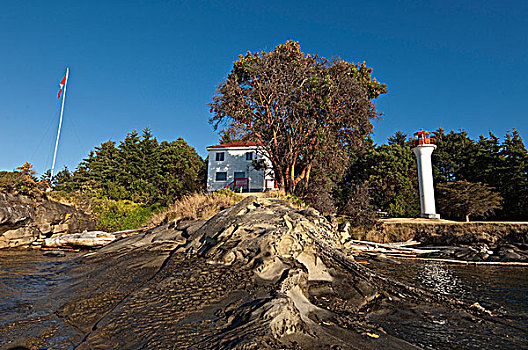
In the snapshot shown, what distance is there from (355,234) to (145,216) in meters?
13.7

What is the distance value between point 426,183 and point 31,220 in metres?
23.9

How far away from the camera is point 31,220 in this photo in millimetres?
14109

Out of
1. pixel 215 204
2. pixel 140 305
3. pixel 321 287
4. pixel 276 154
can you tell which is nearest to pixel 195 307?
pixel 140 305

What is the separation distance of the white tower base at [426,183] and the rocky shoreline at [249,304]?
1513cm

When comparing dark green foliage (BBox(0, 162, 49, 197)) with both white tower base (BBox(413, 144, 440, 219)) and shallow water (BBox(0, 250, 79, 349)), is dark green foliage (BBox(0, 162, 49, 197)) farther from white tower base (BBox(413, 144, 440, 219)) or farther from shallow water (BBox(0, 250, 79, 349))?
white tower base (BBox(413, 144, 440, 219))

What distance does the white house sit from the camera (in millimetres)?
28656

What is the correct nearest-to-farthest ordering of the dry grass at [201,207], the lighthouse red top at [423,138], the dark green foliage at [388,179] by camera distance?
the dry grass at [201,207] → the lighthouse red top at [423,138] → the dark green foliage at [388,179]

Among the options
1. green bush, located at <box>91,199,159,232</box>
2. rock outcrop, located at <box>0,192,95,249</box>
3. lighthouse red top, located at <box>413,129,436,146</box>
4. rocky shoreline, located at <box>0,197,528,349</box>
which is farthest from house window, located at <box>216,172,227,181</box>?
rocky shoreline, located at <box>0,197,528,349</box>

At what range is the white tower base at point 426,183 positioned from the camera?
20250 millimetres

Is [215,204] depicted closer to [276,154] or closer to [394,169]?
[276,154]

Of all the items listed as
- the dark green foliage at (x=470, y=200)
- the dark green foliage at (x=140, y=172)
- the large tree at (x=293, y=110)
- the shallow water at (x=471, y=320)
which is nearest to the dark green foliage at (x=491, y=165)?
the dark green foliage at (x=470, y=200)

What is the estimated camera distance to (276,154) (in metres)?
18.1

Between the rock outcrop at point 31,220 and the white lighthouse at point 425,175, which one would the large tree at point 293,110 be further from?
the rock outcrop at point 31,220

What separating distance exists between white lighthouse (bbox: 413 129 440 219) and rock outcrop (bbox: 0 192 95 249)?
22173 millimetres
